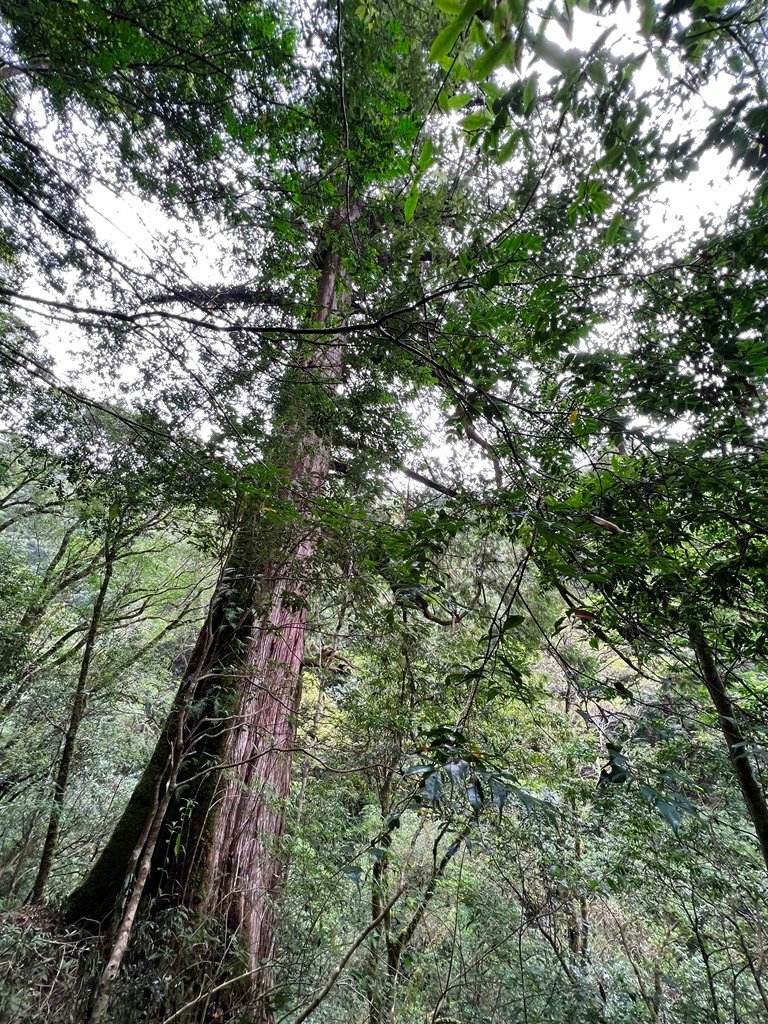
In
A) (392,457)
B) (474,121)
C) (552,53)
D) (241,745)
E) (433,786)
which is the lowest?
(433,786)

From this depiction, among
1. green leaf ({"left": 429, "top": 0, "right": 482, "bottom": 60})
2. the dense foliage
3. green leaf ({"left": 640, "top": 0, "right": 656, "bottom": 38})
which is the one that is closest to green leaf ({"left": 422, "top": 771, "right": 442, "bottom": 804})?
the dense foliage

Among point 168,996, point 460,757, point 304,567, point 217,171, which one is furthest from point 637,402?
point 168,996

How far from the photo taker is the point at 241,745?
8.70 ft

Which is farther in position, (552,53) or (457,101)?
(457,101)

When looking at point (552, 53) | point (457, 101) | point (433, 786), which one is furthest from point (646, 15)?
point (433, 786)

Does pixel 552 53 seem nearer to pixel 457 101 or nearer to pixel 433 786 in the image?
pixel 457 101

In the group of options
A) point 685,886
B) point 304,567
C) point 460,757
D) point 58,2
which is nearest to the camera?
point 460,757

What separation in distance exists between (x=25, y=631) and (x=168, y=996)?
406cm

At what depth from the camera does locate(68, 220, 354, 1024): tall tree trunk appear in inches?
89.2

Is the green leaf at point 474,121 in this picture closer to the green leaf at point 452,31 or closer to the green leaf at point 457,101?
the green leaf at point 457,101

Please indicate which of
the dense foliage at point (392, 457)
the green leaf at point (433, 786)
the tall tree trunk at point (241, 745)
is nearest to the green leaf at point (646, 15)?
the dense foliage at point (392, 457)

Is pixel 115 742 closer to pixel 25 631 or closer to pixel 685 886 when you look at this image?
pixel 25 631

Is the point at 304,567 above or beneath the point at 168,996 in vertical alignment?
above

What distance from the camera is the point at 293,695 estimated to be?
9.57 feet
